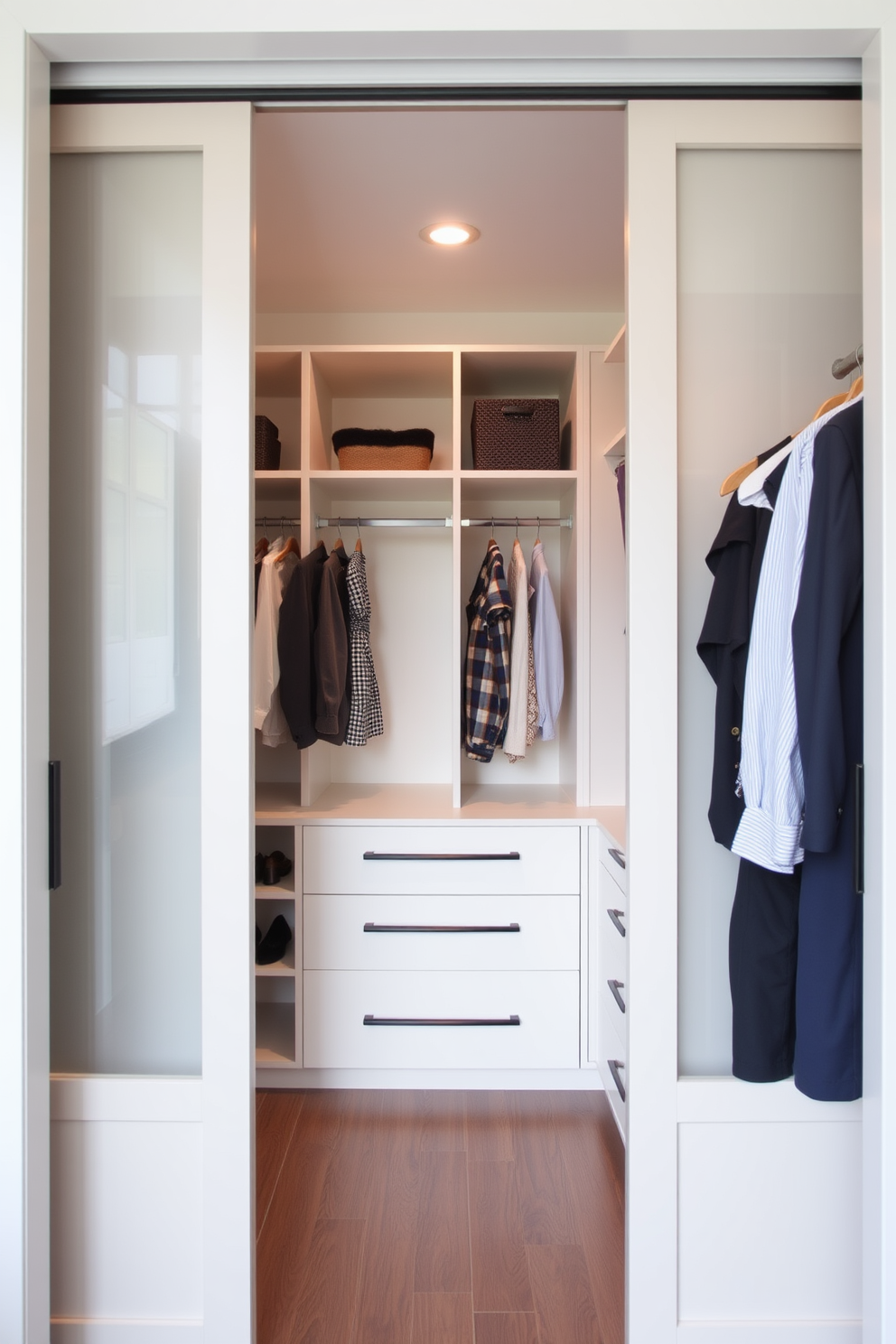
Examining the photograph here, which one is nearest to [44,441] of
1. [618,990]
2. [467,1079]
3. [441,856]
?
[441,856]

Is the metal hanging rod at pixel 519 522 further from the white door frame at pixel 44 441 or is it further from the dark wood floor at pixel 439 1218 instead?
the dark wood floor at pixel 439 1218

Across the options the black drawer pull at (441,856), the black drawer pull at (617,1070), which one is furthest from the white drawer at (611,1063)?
the black drawer pull at (441,856)

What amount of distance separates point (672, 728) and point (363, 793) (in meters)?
1.72

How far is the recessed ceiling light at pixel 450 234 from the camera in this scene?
8.15 feet

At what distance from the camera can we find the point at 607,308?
3158 mm

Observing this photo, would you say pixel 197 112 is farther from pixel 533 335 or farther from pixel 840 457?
pixel 533 335

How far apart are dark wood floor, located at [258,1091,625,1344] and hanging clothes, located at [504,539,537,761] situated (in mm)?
1111

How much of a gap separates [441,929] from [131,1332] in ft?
4.28

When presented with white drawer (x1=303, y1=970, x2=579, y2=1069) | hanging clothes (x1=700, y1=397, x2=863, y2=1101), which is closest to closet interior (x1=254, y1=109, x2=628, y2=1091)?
white drawer (x1=303, y1=970, x2=579, y2=1069)

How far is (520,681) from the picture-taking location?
2.89 meters

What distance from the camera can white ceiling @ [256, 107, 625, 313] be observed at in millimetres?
1978

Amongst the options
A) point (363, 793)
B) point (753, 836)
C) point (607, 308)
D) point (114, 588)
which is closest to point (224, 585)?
point (114, 588)

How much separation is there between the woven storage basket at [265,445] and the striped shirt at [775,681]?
188cm

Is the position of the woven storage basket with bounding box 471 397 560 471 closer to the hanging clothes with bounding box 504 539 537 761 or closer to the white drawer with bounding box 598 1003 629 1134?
the hanging clothes with bounding box 504 539 537 761
